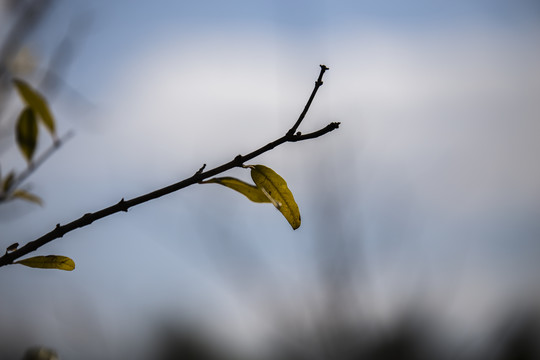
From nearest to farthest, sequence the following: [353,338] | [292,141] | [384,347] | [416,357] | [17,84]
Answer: [17,84] < [292,141] < [353,338] < [384,347] < [416,357]

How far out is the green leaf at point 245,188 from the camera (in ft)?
3.06

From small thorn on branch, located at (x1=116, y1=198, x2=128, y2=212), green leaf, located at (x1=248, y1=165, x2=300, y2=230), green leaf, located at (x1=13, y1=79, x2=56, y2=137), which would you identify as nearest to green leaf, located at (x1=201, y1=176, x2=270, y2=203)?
green leaf, located at (x1=248, y1=165, x2=300, y2=230)

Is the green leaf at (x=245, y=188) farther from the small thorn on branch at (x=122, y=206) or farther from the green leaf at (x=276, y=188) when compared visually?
the small thorn on branch at (x=122, y=206)

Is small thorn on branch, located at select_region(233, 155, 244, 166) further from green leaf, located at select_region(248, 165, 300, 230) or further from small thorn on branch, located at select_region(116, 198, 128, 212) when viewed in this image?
small thorn on branch, located at select_region(116, 198, 128, 212)

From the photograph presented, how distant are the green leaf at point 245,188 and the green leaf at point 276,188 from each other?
0.04 m

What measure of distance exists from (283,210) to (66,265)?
518mm

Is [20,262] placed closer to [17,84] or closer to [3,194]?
[3,194]

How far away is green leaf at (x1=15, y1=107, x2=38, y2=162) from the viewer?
0.79m

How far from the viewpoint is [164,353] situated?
46.3ft

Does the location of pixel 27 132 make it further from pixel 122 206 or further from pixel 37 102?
pixel 122 206

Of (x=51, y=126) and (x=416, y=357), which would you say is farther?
(x=416, y=357)

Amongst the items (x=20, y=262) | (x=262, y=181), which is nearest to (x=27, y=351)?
(x=20, y=262)

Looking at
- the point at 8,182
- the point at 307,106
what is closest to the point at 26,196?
the point at 8,182

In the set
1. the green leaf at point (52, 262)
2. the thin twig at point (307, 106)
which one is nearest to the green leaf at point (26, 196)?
the green leaf at point (52, 262)
